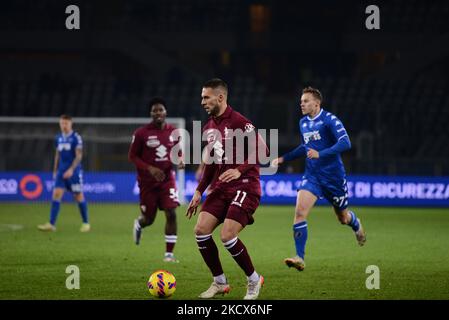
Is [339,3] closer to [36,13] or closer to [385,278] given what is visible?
[36,13]

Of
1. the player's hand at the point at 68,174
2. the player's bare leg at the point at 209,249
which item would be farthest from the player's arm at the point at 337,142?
the player's hand at the point at 68,174

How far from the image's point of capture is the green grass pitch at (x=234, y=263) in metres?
9.30

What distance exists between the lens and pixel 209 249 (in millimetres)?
8938

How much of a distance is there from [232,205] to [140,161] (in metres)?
4.15

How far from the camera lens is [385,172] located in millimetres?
26812

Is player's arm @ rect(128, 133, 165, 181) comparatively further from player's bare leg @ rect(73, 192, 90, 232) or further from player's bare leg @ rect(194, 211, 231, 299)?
player's bare leg @ rect(73, 192, 90, 232)

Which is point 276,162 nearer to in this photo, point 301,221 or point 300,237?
point 301,221

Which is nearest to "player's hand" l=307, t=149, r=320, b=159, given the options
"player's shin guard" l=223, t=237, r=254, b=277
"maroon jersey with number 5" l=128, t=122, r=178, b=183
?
"player's shin guard" l=223, t=237, r=254, b=277

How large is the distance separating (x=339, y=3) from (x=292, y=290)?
95.5 ft

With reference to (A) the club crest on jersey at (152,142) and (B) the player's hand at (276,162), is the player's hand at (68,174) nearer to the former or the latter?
(A) the club crest on jersey at (152,142)

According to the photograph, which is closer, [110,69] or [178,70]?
[178,70]

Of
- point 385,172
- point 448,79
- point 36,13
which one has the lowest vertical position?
point 385,172
